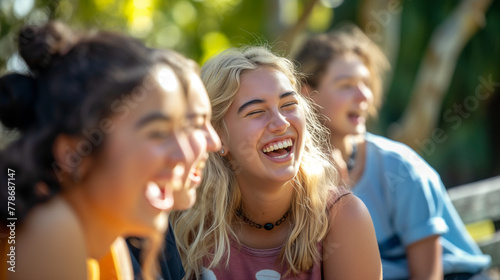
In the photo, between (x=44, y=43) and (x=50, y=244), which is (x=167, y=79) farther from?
(x=50, y=244)

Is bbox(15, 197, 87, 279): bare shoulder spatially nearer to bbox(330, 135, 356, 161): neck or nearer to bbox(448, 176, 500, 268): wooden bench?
bbox(330, 135, 356, 161): neck

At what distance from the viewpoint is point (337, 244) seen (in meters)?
2.51

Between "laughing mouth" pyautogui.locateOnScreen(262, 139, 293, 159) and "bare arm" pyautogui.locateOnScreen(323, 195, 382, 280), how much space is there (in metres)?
0.32

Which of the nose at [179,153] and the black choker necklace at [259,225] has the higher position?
the nose at [179,153]

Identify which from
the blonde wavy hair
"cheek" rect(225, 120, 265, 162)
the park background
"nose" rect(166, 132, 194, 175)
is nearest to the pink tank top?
the blonde wavy hair

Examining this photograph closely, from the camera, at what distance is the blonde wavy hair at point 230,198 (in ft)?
8.30

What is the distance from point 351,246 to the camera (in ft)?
8.13

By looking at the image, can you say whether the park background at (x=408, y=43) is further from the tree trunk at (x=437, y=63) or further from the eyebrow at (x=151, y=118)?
the eyebrow at (x=151, y=118)

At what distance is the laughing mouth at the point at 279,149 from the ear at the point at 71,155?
1.23 meters

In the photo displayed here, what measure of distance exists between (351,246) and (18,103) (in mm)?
1532

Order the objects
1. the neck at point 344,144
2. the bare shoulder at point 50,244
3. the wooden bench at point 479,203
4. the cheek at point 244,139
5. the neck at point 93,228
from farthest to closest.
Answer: the wooden bench at point 479,203, the neck at point 344,144, the cheek at point 244,139, the neck at point 93,228, the bare shoulder at point 50,244

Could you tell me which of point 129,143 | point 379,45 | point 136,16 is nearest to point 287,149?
point 129,143

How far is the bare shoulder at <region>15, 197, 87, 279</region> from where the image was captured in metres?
1.35

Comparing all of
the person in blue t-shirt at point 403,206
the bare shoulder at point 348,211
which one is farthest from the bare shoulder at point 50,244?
the person in blue t-shirt at point 403,206
